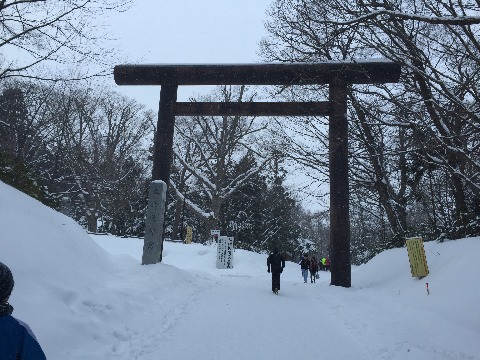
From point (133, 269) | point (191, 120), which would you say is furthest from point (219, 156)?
point (133, 269)

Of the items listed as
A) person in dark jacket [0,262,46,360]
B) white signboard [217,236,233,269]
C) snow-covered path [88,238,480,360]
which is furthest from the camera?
white signboard [217,236,233,269]

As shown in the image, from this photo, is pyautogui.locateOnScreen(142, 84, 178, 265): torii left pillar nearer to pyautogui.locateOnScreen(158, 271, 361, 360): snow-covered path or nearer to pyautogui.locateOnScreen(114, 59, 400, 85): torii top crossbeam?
pyautogui.locateOnScreen(114, 59, 400, 85): torii top crossbeam

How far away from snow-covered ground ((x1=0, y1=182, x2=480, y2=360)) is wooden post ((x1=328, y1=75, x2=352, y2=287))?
1.37m

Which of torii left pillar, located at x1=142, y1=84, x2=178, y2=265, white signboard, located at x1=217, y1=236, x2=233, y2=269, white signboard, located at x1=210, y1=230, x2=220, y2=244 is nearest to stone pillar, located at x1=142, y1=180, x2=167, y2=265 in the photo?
torii left pillar, located at x1=142, y1=84, x2=178, y2=265

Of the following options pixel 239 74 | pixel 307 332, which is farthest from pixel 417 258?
pixel 239 74

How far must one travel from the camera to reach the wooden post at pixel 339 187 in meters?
10.7

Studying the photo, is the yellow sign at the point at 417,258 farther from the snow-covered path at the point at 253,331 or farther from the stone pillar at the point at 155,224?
the stone pillar at the point at 155,224

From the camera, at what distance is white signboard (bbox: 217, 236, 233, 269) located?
19.9 meters

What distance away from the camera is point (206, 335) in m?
5.44

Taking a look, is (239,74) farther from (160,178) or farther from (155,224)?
(155,224)

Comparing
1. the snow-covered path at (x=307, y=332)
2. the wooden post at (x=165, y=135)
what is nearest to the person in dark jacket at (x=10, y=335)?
the snow-covered path at (x=307, y=332)

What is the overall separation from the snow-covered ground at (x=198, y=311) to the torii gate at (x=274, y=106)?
1.76 metres

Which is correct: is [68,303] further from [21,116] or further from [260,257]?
[21,116]

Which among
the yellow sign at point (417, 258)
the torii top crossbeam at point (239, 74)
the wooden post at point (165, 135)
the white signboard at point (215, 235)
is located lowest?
the yellow sign at point (417, 258)
